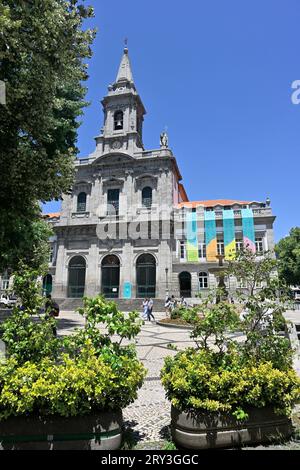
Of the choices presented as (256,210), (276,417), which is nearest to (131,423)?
(276,417)

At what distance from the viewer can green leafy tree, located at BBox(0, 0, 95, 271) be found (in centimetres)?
547

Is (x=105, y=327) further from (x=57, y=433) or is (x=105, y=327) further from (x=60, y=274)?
(x=60, y=274)

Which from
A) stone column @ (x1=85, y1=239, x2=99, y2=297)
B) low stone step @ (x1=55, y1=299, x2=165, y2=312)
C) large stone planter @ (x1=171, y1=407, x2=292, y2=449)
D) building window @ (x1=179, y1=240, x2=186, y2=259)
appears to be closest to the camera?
large stone planter @ (x1=171, y1=407, x2=292, y2=449)

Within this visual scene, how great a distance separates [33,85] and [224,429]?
20.8 ft

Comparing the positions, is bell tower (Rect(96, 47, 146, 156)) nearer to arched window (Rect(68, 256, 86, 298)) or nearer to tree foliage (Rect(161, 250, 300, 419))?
arched window (Rect(68, 256, 86, 298))

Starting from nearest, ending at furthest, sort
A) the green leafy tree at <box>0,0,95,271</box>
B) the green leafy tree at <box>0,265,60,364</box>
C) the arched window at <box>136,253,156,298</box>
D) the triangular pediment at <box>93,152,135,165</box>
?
the green leafy tree at <box>0,265,60,364</box> < the green leafy tree at <box>0,0,95,271</box> < the arched window at <box>136,253,156,298</box> < the triangular pediment at <box>93,152,135,165</box>

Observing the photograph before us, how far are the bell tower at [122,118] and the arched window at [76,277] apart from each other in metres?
13.0

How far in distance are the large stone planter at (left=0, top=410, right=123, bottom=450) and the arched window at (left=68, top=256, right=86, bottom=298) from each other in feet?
103

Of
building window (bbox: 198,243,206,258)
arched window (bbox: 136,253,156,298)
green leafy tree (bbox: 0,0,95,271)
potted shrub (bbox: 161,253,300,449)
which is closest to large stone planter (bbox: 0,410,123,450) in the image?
potted shrub (bbox: 161,253,300,449)

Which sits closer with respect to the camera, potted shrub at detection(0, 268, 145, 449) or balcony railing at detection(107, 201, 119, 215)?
potted shrub at detection(0, 268, 145, 449)

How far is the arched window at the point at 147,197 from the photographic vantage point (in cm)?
3409

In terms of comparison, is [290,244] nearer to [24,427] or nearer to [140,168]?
[140,168]

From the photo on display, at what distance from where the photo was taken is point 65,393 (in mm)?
3068

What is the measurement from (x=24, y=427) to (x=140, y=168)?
3321cm
